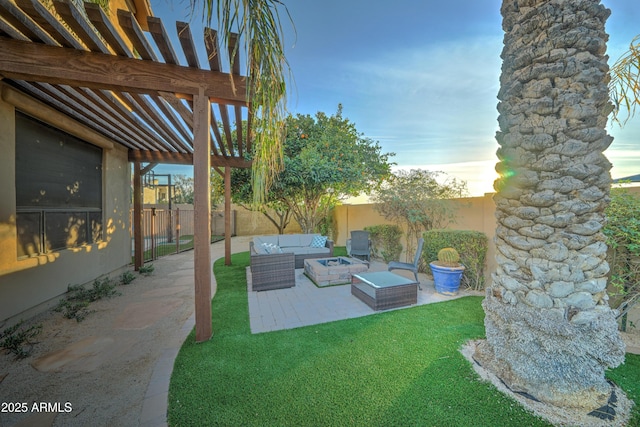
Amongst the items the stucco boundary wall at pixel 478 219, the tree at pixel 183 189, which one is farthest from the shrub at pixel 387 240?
the tree at pixel 183 189

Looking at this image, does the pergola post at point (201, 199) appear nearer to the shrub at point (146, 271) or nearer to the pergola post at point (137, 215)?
the shrub at point (146, 271)

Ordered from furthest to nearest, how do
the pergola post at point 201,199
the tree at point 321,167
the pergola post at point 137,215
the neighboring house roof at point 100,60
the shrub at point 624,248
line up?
the tree at point 321,167 < the pergola post at point 137,215 < the pergola post at point 201,199 < the shrub at point 624,248 < the neighboring house roof at point 100,60

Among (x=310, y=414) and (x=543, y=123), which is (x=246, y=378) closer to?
(x=310, y=414)

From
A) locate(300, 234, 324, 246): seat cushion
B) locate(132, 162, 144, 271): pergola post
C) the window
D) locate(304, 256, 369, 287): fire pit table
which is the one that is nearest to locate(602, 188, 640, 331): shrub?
locate(304, 256, 369, 287): fire pit table

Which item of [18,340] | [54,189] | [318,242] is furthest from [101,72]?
[318,242]

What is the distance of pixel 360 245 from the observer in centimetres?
816

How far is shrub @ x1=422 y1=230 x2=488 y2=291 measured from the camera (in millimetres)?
5293

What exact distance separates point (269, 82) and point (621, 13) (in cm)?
415

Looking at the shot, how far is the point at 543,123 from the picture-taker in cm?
225

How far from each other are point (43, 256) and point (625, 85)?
8.74m

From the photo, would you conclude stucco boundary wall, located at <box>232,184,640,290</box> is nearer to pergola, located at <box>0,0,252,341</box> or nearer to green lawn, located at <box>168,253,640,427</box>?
green lawn, located at <box>168,253,640,427</box>

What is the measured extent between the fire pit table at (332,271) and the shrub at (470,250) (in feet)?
6.73

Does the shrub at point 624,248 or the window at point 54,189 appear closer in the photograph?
the shrub at point 624,248

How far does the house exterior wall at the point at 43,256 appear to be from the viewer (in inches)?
139
